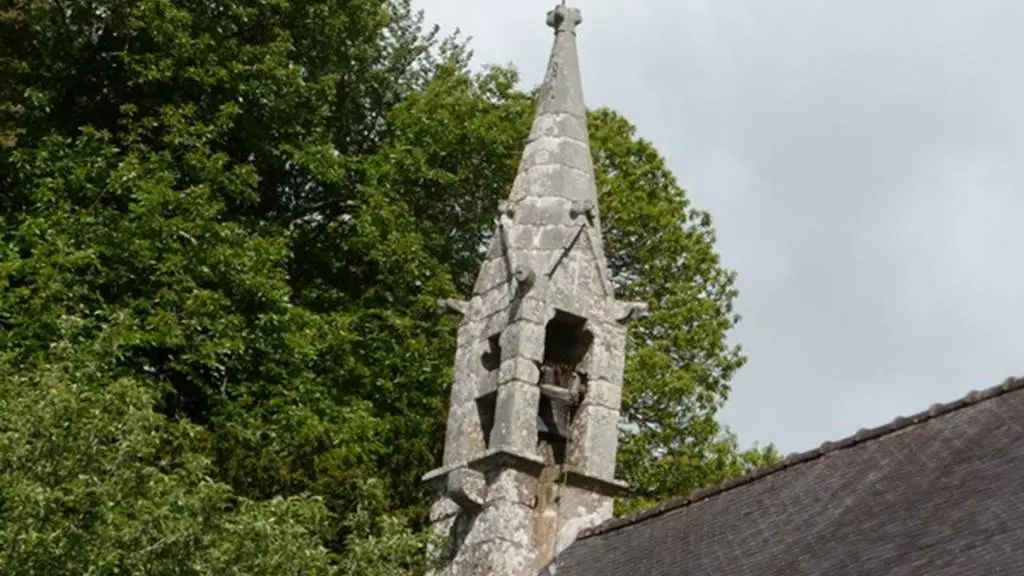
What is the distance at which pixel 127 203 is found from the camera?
71.1 ft

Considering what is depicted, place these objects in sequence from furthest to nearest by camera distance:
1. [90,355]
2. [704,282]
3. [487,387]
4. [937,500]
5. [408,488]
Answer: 1. [704,282]
2. [408,488]
3. [90,355]
4. [487,387]
5. [937,500]

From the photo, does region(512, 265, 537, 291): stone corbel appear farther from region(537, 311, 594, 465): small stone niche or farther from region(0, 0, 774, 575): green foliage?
region(0, 0, 774, 575): green foliage

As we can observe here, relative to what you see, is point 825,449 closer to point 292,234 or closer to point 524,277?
point 524,277

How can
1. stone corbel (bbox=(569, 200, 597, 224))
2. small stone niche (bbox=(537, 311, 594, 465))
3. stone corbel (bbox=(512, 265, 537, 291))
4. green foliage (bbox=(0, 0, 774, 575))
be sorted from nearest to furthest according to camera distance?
stone corbel (bbox=(512, 265, 537, 291)), small stone niche (bbox=(537, 311, 594, 465)), stone corbel (bbox=(569, 200, 597, 224)), green foliage (bbox=(0, 0, 774, 575))

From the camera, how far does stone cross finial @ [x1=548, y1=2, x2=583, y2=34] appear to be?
15.7 m

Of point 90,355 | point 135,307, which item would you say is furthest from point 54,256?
point 90,355

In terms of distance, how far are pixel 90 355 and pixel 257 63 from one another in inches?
243

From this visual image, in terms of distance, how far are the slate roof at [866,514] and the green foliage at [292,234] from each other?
5494 millimetres

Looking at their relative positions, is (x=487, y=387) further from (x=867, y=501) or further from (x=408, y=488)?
(x=408, y=488)

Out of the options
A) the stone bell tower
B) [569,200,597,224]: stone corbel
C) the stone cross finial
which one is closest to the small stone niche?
the stone bell tower

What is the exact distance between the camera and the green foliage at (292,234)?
20.0 meters

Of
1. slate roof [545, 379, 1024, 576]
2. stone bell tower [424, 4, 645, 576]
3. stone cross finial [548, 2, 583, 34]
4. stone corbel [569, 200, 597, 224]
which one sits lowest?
slate roof [545, 379, 1024, 576]

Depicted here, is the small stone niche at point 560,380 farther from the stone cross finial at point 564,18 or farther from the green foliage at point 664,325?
the green foliage at point 664,325

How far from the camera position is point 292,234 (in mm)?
23141
